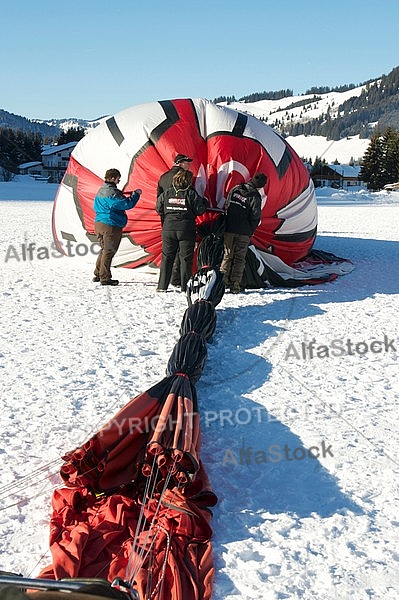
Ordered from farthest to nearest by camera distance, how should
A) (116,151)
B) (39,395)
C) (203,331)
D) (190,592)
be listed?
(116,151) → (203,331) → (39,395) → (190,592)

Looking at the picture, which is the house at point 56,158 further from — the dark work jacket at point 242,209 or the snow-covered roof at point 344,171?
the dark work jacket at point 242,209

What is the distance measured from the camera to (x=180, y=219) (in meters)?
6.32

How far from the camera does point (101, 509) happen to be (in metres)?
2.47

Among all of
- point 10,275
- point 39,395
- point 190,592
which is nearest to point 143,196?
point 10,275

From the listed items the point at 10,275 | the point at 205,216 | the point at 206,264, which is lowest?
the point at 10,275

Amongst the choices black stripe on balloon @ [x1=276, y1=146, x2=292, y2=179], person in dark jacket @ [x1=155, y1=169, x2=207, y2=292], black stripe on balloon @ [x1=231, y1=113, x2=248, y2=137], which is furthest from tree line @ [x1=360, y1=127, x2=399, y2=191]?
person in dark jacket @ [x1=155, y1=169, x2=207, y2=292]

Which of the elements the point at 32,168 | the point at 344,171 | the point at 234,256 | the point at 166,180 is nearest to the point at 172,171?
the point at 166,180

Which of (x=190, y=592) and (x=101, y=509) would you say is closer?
(x=190, y=592)

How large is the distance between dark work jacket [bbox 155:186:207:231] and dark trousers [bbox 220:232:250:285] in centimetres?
47

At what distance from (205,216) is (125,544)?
488 centimetres

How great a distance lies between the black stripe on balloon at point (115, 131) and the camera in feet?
24.1

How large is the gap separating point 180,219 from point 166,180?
0.52 metres

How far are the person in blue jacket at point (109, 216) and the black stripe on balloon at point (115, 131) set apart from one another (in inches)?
28.0

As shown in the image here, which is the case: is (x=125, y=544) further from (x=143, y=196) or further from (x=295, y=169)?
(x=295, y=169)
